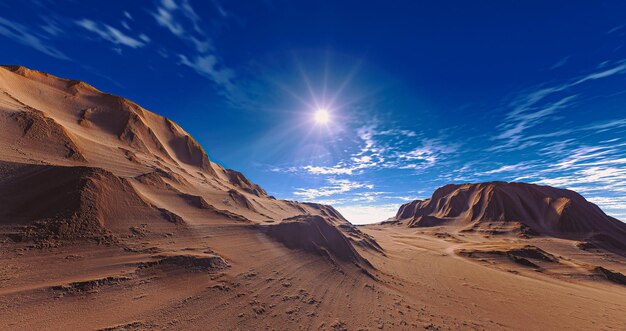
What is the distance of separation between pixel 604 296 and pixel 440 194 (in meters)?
122

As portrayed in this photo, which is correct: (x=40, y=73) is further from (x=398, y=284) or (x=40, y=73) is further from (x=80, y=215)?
(x=398, y=284)

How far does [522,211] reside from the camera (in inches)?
3615

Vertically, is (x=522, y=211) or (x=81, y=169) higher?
(x=522, y=211)

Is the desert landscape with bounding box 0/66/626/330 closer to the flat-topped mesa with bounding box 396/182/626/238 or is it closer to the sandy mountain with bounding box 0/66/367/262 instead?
the sandy mountain with bounding box 0/66/367/262

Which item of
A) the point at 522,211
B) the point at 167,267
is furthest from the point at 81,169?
the point at 522,211

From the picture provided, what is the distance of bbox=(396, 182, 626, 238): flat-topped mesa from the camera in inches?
3098

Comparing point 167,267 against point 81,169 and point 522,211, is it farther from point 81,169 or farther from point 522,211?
point 522,211

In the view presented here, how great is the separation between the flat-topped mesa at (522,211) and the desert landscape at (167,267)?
68.8m

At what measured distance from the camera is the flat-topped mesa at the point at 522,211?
3098 inches

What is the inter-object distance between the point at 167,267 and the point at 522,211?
4668 inches

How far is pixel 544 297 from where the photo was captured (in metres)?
19.3

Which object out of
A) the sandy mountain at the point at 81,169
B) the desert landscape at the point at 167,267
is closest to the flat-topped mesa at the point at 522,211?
the desert landscape at the point at 167,267

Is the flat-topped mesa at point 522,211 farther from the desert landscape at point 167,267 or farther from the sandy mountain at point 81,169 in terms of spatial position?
the sandy mountain at point 81,169

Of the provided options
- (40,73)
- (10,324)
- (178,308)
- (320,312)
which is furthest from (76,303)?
(40,73)
